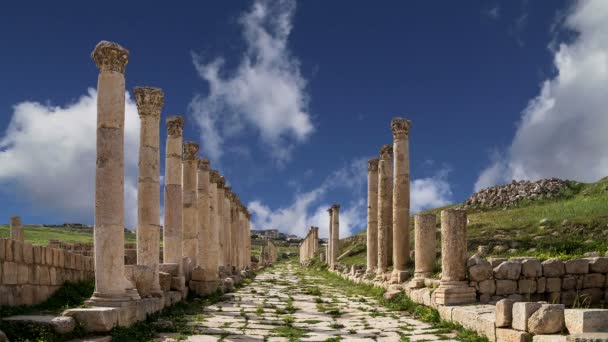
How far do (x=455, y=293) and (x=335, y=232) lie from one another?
28.5 m

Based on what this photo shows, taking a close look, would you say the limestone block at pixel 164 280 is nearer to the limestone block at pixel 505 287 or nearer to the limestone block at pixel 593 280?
the limestone block at pixel 505 287

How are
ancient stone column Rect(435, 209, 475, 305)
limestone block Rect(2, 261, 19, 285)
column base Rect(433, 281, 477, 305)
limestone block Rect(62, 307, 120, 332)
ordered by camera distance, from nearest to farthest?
limestone block Rect(62, 307, 120, 332) < limestone block Rect(2, 261, 19, 285) < column base Rect(433, 281, 477, 305) < ancient stone column Rect(435, 209, 475, 305)

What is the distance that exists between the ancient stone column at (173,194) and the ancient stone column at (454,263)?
9.03m

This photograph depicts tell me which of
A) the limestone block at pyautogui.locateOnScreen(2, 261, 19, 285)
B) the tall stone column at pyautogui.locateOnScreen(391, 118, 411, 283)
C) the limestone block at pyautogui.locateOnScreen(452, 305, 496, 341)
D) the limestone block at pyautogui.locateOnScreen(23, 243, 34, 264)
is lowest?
the limestone block at pyautogui.locateOnScreen(452, 305, 496, 341)

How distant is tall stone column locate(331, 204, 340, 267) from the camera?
4184 centimetres

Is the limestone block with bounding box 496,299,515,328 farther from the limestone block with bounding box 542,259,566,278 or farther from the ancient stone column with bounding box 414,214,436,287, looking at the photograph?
the ancient stone column with bounding box 414,214,436,287

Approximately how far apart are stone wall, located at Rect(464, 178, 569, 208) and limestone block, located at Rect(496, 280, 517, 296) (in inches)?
1224

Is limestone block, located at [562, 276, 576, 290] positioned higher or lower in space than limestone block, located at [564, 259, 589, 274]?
lower

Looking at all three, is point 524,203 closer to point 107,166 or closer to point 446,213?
point 446,213

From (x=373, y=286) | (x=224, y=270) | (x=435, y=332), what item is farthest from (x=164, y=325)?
(x=224, y=270)

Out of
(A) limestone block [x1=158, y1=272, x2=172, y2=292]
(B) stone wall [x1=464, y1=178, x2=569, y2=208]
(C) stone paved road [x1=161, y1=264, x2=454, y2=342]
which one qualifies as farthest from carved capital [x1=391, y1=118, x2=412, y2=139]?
(B) stone wall [x1=464, y1=178, x2=569, y2=208]

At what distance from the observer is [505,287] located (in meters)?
15.0

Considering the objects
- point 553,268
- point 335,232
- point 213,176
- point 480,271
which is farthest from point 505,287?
point 335,232

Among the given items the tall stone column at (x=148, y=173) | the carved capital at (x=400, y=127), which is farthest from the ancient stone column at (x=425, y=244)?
the tall stone column at (x=148, y=173)
